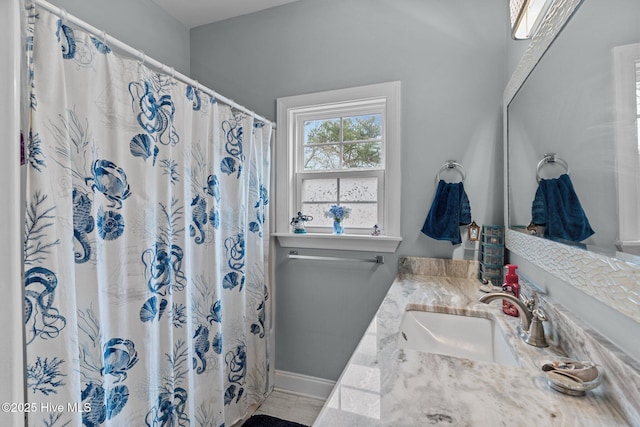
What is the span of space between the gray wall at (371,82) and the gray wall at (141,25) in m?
0.19

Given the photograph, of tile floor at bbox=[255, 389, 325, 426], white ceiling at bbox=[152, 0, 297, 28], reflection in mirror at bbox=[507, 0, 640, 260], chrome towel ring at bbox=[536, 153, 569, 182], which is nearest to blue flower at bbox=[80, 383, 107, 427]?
tile floor at bbox=[255, 389, 325, 426]

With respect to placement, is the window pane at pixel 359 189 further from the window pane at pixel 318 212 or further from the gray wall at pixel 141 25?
the gray wall at pixel 141 25

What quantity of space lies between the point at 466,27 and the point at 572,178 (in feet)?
4.38

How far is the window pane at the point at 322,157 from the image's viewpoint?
2.07m

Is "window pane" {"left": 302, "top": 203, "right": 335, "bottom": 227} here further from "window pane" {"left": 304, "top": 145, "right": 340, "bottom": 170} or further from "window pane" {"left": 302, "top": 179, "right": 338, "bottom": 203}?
"window pane" {"left": 304, "top": 145, "right": 340, "bottom": 170}

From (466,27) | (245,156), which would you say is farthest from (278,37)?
(466,27)

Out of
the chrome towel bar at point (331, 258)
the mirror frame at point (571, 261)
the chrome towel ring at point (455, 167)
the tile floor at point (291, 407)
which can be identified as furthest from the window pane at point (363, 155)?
the tile floor at point (291, 407)

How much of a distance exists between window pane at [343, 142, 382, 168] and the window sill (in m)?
0.47

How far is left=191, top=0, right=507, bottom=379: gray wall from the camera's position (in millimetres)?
1699

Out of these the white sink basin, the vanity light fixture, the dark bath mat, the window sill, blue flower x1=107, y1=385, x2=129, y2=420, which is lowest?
the dark bath mat

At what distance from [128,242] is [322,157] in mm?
1309

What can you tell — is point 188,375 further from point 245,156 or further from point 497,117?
point 497,117

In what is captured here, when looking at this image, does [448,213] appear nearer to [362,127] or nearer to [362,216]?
[362,216]

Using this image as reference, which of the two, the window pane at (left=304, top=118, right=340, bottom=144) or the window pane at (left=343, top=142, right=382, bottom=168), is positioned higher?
the window pane at (left=304, top=118, right=340, bottom=144)
